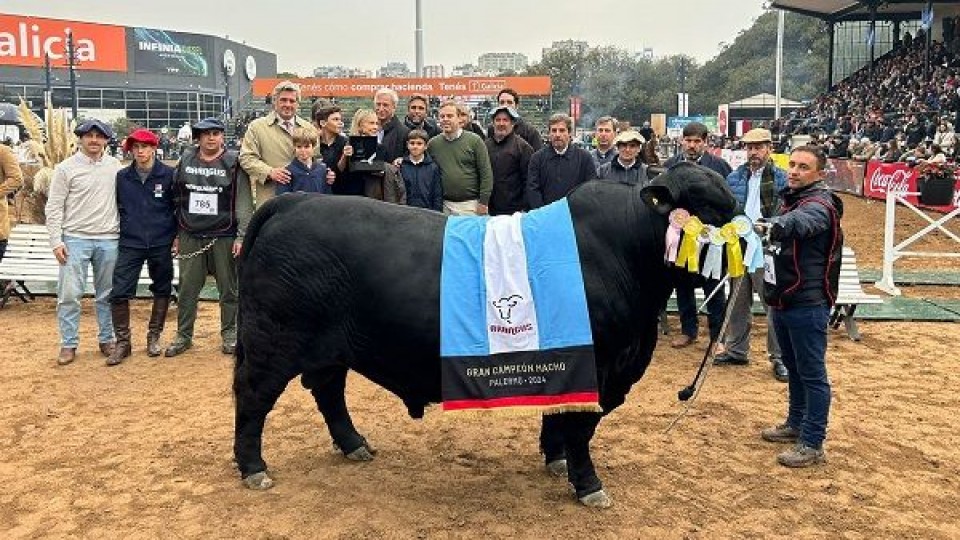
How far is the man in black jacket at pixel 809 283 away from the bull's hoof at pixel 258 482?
3045 millimetres

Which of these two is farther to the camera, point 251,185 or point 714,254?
point 251,185

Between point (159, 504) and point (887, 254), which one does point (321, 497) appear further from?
point (887, 254)

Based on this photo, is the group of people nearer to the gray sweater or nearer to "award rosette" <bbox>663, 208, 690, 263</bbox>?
the gray sweater

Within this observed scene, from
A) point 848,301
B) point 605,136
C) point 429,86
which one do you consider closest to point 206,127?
point 605,136

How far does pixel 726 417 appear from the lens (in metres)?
5.77

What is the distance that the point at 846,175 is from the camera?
22797 millimetres

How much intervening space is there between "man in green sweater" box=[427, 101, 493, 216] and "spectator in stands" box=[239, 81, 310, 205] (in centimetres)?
122

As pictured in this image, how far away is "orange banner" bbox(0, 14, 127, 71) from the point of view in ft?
198

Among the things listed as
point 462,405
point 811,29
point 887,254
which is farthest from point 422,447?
point 811,29

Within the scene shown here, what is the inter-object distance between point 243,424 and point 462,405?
1381 millimetres

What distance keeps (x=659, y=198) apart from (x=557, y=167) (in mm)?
3177

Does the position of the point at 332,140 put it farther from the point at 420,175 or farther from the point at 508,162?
the point at 508,162

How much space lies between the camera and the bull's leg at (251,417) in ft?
14.8

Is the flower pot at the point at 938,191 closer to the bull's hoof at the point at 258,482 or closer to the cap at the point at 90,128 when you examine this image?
the cap at the point at 90,128
